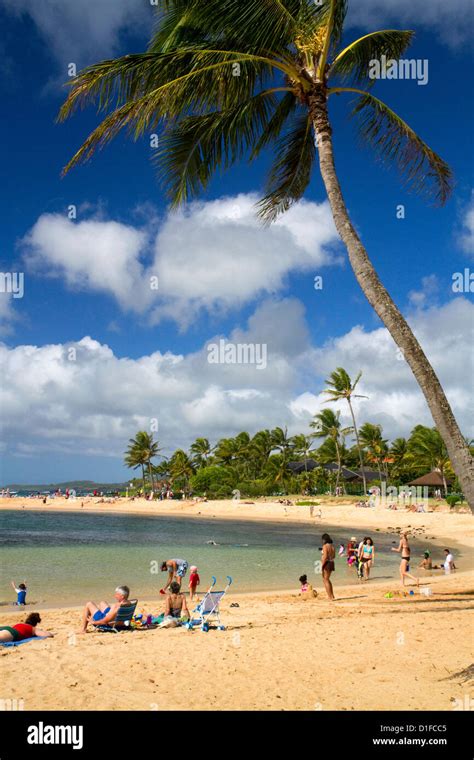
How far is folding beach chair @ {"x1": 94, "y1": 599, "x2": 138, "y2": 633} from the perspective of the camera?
9.34m

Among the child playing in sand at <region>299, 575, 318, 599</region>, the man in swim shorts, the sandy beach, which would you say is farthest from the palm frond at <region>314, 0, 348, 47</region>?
the child playing in sand at <region>299, 575, 318, 599</region>

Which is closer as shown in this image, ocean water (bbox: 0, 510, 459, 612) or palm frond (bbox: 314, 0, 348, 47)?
palm frond (bbox: 314, 0, 348, 47)

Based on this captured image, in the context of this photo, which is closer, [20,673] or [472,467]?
[472,467]

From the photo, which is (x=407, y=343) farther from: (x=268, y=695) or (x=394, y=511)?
(x=394, y=511)

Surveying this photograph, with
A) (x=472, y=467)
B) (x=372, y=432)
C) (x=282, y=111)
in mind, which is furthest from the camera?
(x=372, y=432)

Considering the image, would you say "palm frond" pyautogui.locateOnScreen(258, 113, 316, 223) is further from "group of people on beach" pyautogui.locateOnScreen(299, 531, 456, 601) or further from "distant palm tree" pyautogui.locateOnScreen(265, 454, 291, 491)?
"distant palm tree" pyautogui.locateOnScreen(265, 454, 291, 491)

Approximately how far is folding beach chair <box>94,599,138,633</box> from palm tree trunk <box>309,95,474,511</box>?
21.0 ft

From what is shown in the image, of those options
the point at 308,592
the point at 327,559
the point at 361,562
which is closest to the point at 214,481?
the point at 361,562

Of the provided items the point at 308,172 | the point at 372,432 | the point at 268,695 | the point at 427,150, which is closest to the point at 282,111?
the point at 308,172

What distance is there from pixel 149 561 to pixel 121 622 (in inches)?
543

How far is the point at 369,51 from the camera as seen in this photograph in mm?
9070

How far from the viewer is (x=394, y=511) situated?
1764 inches

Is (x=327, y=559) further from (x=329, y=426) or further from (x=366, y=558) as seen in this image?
(x=329, y=426)
